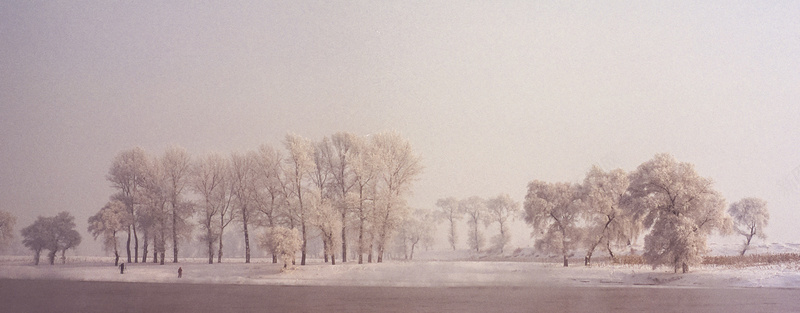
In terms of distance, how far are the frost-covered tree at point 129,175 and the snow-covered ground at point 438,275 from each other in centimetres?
633

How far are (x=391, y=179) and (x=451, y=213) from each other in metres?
42.4

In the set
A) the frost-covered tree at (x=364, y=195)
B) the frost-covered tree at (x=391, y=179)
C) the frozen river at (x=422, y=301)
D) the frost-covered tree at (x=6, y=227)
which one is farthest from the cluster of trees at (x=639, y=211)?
the frost-covered tree at (x=6, y=227)

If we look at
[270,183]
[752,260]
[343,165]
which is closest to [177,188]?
[270,183]

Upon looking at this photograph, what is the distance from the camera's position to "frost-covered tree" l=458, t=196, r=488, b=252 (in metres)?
90.4

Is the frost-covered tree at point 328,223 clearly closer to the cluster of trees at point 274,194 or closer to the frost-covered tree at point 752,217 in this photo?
the cluster of trees at point 274,194

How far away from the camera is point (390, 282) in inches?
1730

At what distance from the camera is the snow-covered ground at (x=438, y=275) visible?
38.2 meters

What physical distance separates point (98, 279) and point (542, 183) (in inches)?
1659

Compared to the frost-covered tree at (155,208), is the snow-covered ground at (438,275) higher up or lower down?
lower down

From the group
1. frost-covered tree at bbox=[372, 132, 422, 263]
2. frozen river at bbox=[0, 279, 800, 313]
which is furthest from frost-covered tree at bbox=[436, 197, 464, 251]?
frozen river at bbox=[0, 279, 800, 313]

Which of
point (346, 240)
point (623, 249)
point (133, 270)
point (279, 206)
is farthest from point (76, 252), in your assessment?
point (623, 249)

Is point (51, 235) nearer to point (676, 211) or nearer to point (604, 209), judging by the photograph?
point (604, 209)

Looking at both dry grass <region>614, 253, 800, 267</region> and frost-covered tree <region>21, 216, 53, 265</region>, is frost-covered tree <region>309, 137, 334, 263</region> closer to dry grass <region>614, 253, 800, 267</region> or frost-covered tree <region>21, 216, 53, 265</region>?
dry grass <region>614, 253, 800, 267</region>

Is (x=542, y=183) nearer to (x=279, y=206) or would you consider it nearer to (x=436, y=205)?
(x=279, y=206)
